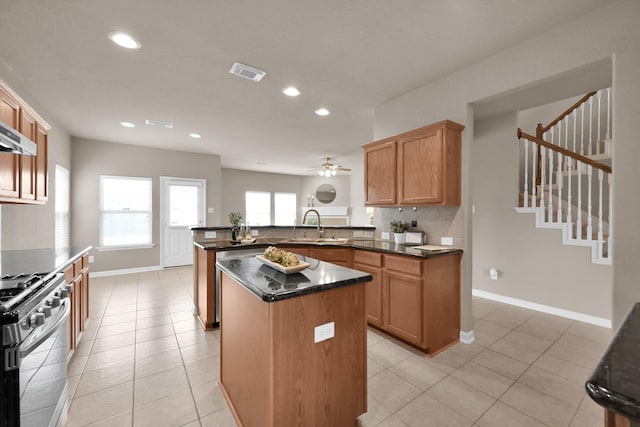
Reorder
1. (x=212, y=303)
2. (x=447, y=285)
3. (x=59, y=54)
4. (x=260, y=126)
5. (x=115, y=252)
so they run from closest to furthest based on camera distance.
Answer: (x=59, y=54)
(x=447, y=285)
(x=212, y=303)
(x=260, y=126)
(x=115, y=252)

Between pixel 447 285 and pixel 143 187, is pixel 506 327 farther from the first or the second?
pixel 143 187

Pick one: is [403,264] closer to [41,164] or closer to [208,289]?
[208,289]

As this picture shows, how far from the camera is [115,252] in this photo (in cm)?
575

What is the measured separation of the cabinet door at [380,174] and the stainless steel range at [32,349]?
301cm

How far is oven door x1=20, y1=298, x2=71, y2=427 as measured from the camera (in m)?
1.16

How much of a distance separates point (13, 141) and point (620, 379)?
272 cm

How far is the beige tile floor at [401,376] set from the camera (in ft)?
5.77

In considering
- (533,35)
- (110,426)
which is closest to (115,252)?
(110,426)

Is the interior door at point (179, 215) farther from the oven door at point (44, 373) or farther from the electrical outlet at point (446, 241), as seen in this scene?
the electrical outlet at point (446, 241)

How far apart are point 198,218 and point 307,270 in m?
5.79

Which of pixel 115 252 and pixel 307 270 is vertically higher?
pixel 307 270

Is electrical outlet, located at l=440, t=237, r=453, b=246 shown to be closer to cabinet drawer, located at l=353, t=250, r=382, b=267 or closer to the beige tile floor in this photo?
cabinet drawer, located at l=353, t=250, r=382, b=267

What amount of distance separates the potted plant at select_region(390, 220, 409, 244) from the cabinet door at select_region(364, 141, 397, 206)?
1.05 ft

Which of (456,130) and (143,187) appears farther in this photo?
(143,187)
